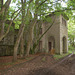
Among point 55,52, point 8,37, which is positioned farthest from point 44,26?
point 8,37

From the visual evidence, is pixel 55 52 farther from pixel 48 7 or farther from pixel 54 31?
pixel 48 7

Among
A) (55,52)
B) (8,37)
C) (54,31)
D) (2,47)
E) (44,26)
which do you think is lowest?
(55,52)

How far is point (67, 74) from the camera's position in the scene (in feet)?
15.7

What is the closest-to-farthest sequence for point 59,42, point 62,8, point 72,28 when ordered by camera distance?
1. point 62,8
2. point 59,42
3. point 72,28

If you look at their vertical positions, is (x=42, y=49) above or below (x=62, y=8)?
below

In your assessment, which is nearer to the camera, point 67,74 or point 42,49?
point 67,74

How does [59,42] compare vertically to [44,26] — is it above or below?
below

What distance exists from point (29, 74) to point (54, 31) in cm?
1045

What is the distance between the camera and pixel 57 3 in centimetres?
740

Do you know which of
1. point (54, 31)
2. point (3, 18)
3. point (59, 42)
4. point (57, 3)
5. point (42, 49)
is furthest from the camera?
point (42, 49)

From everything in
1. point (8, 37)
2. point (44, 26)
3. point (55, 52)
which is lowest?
point (55, 52)

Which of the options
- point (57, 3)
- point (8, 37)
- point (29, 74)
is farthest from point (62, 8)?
point (8, 37)

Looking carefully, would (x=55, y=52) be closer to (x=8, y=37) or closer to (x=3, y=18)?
(x=8, y=37)

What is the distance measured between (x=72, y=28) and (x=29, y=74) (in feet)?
64.0
